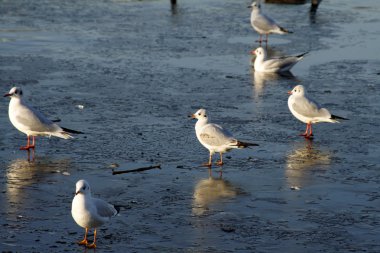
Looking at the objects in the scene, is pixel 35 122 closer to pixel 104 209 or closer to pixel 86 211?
pixel 104 209

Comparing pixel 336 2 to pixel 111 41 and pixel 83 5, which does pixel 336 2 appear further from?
pixel 111 41

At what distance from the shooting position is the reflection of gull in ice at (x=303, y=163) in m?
12.5

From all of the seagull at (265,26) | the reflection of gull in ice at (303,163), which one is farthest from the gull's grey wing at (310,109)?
the seagull at (265,26)

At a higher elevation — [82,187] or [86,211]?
[82,187]

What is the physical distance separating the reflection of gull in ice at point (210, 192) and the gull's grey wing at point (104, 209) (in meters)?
1.30

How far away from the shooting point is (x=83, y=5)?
92.4ft

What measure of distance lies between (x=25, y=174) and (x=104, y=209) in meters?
2.88

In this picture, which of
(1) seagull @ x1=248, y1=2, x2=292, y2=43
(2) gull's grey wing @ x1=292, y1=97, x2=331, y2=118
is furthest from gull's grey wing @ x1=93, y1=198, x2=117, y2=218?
(1) seagull @ x1=248, y1=2, x2=292, y2=43

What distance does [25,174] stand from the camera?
12438mm

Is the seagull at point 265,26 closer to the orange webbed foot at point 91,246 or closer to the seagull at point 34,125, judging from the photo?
the seagull at point 34,125

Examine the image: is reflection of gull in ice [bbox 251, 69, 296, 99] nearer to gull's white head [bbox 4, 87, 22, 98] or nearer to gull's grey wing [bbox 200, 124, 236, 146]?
gull's grey wing [bbox 200, 124, 236, 146]

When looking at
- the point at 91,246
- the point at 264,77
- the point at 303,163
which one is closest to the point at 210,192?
the point at 303,163

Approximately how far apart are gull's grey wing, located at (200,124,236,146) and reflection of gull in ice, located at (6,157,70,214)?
205cm

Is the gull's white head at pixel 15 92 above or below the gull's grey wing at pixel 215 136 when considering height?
above
